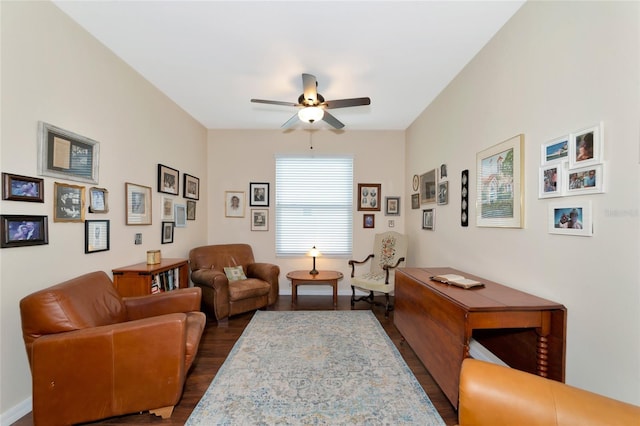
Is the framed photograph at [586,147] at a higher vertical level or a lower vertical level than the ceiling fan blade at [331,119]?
lower

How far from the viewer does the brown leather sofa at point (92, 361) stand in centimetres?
155

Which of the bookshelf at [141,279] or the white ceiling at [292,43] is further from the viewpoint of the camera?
the bookshelf at [141,279]

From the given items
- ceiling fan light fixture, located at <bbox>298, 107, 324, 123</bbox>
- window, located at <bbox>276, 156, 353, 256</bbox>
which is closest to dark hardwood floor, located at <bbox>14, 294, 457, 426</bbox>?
window, located at <bbox>276, 156, 353, 256</bbox>

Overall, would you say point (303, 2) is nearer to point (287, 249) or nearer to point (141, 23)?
point (141, 23)

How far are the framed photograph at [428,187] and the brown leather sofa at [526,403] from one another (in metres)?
2.68

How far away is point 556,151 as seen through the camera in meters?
1.62

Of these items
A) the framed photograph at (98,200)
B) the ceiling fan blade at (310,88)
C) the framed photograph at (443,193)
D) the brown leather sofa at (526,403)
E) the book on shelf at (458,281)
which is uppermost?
the ceiling fan blade at (310,88)

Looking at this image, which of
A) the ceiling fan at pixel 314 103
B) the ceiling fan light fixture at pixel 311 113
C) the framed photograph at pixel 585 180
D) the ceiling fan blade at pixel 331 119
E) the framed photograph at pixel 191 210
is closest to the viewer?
the framed photograph at pixel 585 180

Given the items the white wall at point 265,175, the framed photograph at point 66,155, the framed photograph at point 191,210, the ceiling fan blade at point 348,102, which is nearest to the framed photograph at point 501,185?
the ceiling fan blade at point 348,102

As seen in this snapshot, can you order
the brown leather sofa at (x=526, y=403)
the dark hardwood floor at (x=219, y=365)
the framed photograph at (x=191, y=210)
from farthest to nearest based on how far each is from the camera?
the framed photograph at (x=191, y=210)
the dark hardwood floor at (x=219, y=365)
the brown leather sofa at (x=526, y=403)

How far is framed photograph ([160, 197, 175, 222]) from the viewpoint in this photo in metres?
3.40

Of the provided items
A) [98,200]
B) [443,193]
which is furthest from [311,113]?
[98,200]

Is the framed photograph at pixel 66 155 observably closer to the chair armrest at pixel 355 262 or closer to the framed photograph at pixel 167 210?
the framed photograph at pixel 167 210

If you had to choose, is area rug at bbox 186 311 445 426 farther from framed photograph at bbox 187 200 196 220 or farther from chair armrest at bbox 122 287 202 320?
framed photograph at bbox 187 200 196 220
